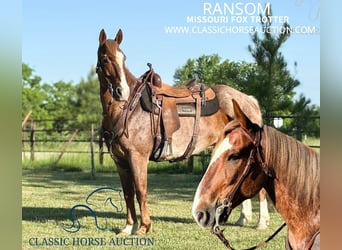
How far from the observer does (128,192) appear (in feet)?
10.2

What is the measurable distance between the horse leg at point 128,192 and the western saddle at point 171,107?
22cm

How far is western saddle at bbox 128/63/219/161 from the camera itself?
10.1 ft

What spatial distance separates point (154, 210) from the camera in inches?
123

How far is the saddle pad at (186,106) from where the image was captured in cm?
309

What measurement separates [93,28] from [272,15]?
1275 mm

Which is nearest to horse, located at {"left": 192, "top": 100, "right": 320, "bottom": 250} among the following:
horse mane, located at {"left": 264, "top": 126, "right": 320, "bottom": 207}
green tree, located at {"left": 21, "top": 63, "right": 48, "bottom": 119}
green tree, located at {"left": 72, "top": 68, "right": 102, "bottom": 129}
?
horse mane, located at {"left": 264, "top": 126, "right": 320, "bottom": 207}

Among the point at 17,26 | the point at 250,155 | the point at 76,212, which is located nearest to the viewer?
the point at 250,155

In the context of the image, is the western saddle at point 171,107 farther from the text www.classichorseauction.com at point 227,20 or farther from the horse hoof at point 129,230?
the horse hoof at point 129,230

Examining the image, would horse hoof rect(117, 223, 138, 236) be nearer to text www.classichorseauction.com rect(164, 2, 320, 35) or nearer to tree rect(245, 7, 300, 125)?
tree rect(245, 7, 300, 125)

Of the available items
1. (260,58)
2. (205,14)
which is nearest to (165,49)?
(205,14)

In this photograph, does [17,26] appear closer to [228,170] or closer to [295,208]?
[228,170]

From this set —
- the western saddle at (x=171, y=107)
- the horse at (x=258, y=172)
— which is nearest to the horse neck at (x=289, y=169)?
the horse at (x=258, y=172)

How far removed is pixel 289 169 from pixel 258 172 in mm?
160

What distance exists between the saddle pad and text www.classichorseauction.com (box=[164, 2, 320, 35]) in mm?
490
